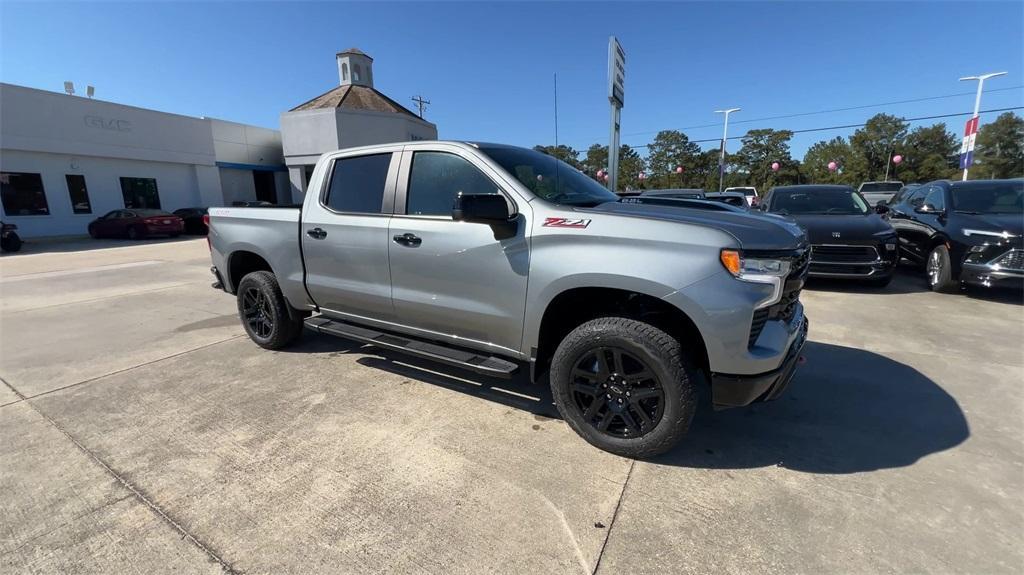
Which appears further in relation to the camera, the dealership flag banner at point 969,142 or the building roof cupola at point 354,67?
the building roof cupola at point 354,67

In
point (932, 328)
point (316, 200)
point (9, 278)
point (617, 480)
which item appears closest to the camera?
point (617, 480)

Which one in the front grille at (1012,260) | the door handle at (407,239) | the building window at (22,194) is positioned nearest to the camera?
the door handle at (407,239)

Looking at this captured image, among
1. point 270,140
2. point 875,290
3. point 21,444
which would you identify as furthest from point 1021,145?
point 21,444

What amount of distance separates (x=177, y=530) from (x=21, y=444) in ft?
5.65

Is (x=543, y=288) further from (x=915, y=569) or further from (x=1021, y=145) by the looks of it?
(x=1021, y=145)

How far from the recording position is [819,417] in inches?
126

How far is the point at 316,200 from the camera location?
157 inches

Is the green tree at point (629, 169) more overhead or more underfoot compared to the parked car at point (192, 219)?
more overhead

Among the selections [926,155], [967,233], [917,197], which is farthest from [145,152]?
[926,155]

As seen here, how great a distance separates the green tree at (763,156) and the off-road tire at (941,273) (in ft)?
200

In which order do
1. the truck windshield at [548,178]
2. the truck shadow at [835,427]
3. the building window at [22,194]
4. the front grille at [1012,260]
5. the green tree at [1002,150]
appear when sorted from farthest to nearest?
the green tree at [1002,150]
the building window at [22,194]
the front grille at [1012,260]
the truck windshield at [548,178]
the truck shadow at [835,427]

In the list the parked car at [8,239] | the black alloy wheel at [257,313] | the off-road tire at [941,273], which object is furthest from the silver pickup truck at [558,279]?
the parked car at [8,239]

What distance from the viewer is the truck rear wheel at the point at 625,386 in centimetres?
249

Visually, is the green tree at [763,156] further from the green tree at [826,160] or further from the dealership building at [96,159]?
the dealership building at [96,159]
